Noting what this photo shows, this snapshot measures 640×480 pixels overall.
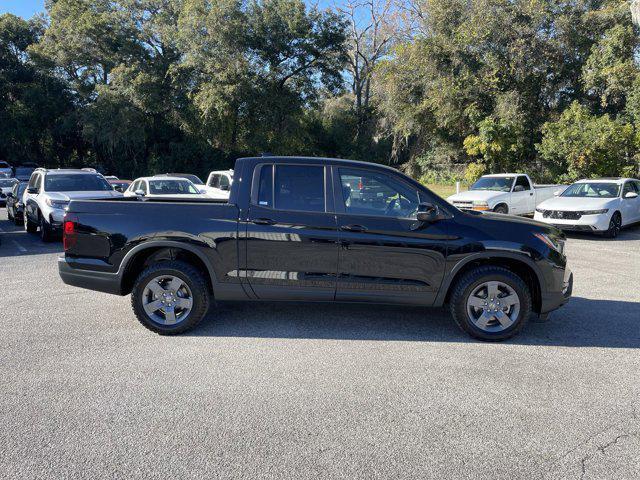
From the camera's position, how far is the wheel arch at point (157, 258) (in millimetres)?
5059

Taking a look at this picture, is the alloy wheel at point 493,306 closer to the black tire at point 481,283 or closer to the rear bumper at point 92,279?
the black tire at point 481,283

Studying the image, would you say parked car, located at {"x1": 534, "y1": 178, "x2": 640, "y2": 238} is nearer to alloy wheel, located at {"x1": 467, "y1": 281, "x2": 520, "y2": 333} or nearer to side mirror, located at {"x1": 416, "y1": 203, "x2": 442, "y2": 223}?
alloy wheel, located at {"x1": 467, "y1": 281, "x2": 520, "y2": 333}

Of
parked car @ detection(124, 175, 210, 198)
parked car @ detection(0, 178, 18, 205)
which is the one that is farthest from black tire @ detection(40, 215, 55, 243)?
parked car @ detection(0, 178, 18, 205)

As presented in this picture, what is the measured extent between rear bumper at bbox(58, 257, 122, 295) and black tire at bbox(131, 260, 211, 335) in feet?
0.76

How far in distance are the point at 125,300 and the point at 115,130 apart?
3175 centimetres

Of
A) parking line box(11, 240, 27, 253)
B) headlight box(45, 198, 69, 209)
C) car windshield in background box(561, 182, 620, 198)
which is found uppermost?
car windshield in background box(561, 182, 620, 198)

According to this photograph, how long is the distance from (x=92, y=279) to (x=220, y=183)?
472 inches

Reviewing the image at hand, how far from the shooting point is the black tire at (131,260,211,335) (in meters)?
5.07

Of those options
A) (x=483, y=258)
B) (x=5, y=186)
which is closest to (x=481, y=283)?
(x=483, y=258)

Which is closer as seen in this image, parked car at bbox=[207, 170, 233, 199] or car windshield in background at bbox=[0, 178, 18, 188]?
parked car at bbox=[207, 170, 233, 199]

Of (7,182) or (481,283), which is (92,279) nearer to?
(481,283)

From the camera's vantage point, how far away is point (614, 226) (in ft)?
41.4

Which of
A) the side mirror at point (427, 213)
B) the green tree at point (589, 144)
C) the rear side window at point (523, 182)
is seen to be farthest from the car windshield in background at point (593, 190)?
the side mirror at point (427, 213)

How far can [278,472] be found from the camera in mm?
2865
